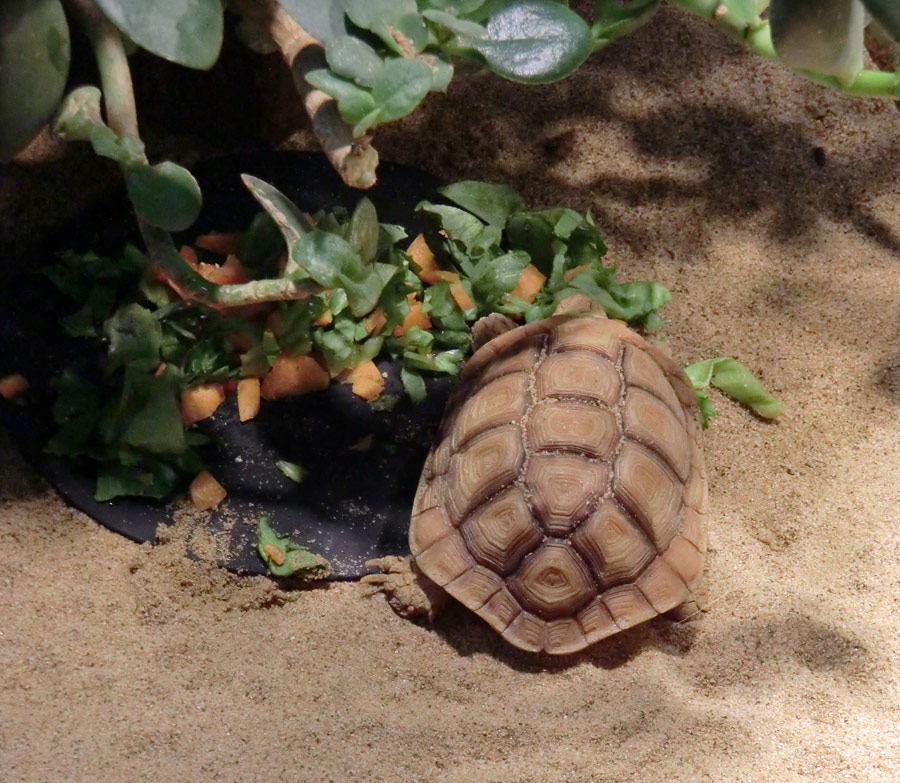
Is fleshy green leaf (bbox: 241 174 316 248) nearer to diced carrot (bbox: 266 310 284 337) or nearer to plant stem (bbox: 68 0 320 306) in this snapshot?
plant stem (bbox: 68 0 320 306)

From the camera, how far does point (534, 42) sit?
128cm

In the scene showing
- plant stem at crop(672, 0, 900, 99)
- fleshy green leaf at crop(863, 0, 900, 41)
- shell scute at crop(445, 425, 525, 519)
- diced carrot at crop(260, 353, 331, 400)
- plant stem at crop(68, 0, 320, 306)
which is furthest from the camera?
diced carrot at crop(260, 353, 331, 400)

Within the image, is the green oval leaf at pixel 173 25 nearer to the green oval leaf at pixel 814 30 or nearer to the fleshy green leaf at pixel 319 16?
A: the fleshy green leaf at pixel 319 16

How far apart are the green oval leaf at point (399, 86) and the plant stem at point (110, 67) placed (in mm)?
468

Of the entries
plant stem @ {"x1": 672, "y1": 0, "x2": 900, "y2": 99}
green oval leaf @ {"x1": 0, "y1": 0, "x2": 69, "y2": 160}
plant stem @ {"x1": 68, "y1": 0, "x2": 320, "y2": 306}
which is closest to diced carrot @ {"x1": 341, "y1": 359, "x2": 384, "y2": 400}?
plant stem @ {"x1": 68, "y1": 0, "x2": 320, "y2": 306}

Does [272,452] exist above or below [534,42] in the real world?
below

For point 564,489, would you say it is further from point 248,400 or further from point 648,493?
point 248,400

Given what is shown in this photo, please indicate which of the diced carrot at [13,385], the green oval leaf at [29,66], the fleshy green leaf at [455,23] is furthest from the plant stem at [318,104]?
the diced carrot at [13,385]

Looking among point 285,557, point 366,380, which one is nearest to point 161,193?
point 366,380

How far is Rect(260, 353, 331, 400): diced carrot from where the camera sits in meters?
1.71

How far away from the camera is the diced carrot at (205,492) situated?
1635 mm

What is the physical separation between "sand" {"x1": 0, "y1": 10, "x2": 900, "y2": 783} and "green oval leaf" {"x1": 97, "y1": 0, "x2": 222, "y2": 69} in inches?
36.3

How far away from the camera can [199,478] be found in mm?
1643

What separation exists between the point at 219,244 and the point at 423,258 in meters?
0.46
